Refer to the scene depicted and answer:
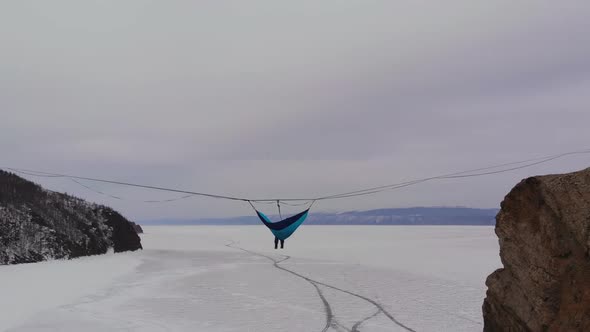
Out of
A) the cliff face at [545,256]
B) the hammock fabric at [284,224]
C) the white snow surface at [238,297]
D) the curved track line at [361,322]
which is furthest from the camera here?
the hammock fabric at [284,224]

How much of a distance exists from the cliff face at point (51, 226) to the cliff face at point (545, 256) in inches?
555

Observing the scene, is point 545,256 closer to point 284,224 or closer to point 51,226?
point 284,224

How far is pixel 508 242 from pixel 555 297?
94 centimetres

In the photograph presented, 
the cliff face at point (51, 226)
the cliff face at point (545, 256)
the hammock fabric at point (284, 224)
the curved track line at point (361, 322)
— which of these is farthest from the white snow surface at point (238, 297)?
the hammock fabric at point (284, 224)

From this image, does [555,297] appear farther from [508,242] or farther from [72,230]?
[72,230]

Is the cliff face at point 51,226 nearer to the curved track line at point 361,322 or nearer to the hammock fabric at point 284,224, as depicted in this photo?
the hammock fabric at point 284,224

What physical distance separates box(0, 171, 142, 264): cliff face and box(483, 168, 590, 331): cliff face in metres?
14.1

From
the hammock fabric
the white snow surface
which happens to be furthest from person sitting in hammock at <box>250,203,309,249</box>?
the white snow surface

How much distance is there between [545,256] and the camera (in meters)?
4.84

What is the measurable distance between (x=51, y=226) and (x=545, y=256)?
16.9 meters

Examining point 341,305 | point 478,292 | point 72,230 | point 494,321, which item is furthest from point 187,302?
point 72,230

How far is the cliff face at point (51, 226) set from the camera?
579 inches

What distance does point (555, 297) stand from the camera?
471 centimetres

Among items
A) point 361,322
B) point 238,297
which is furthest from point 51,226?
point 361,322
